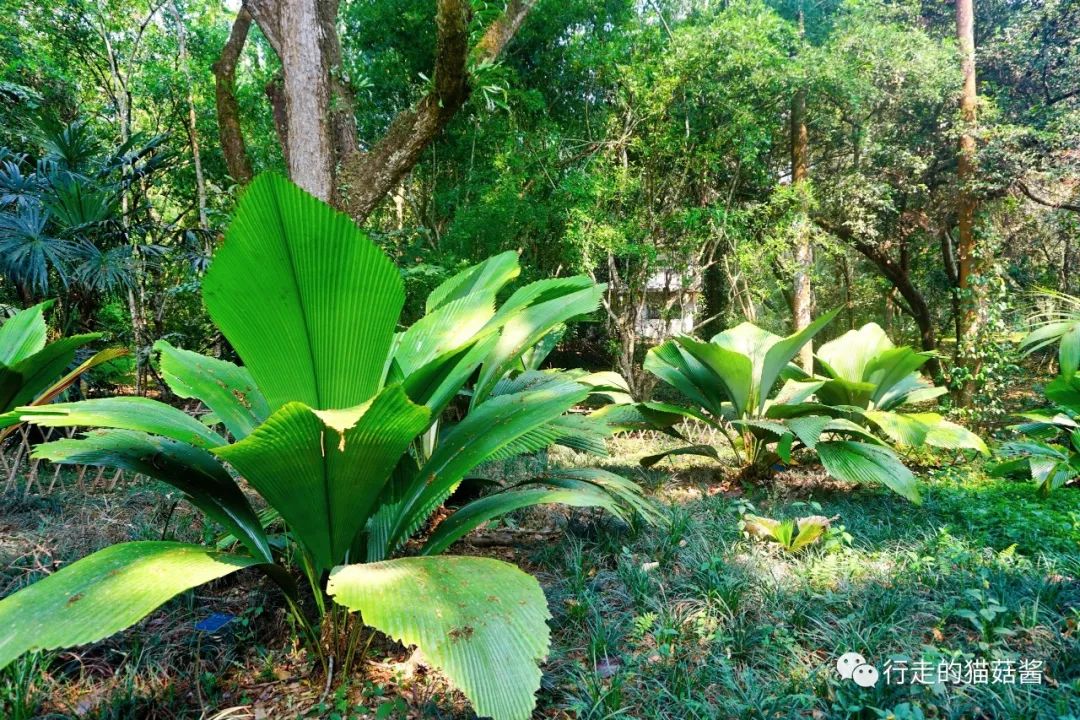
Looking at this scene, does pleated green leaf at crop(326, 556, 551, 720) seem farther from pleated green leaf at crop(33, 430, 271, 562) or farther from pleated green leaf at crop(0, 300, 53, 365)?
pleated green leaf at crop(0, 300, 53, 365)

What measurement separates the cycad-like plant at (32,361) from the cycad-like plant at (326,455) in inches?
49.4

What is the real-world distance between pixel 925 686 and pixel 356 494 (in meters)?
1.27

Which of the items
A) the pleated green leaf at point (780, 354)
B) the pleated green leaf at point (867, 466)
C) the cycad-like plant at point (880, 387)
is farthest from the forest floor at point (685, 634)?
the pleated green leaf at point (780, 354)

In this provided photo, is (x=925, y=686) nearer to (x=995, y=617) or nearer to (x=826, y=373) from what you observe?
(x=995, y=617)

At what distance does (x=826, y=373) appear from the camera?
3.54 m

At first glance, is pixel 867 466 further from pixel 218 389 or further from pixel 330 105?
pixel 330 105

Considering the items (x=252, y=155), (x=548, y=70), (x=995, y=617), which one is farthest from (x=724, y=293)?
(x=995, y=617)

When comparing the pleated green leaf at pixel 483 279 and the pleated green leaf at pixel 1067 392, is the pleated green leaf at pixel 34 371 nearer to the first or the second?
the pleated green leaf at pixel 483 279

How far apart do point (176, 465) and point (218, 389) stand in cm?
23

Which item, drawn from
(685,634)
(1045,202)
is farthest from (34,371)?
(1045,202)

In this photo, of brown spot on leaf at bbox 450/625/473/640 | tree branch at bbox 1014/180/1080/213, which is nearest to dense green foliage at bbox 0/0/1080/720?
brown spot on leaf at bbox 450/625/473/640

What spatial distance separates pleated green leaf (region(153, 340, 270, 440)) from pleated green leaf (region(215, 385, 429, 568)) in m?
0.34

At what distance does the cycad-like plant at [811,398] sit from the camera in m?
2.51

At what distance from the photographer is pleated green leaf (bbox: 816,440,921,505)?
2.33 m
